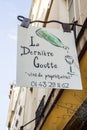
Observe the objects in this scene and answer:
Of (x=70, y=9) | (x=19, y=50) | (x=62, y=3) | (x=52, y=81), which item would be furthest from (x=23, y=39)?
(x=62, y=3)

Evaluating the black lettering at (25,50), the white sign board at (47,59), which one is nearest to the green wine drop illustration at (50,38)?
the white sign board at (47,59)

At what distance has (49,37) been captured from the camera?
5.51 meters

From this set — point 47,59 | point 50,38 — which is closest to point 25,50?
point 47,59

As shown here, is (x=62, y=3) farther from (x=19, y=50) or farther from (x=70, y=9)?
(x=19, y=50)

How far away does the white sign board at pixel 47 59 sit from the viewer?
4910 mm

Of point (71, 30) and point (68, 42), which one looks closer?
point (68, 42)

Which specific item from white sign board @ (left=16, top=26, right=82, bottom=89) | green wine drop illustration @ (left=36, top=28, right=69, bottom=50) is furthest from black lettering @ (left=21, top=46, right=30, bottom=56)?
green wine drop illustration @ (left=36, top=28, right=69, bottom=50)

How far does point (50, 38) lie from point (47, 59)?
0.48 meters

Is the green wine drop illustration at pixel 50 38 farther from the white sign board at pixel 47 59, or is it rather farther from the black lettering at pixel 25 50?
the black lettering at pixel 25 50

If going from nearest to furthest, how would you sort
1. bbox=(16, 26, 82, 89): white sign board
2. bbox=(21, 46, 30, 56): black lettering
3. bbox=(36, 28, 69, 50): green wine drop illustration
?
bbox=(16, 26, 82, 89): white sign board < bbox=(21, 46, 30, 56): black lettering < bbox=(36, 28, 69, 50): green wine drop illustration

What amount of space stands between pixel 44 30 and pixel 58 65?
806mm

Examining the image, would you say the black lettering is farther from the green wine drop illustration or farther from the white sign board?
the green wine drop illustration

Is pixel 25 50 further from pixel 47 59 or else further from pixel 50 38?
pixel 50 38

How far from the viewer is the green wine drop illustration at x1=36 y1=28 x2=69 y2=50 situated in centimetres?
540
